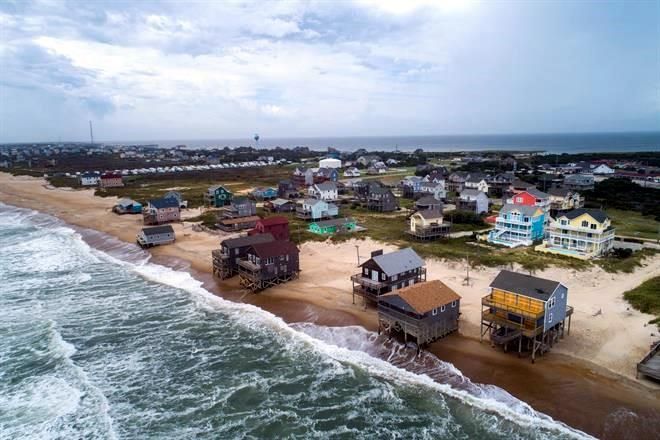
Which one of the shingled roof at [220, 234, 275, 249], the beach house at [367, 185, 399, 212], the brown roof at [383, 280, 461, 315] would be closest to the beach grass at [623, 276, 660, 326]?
the brown roof at [383, 280, 461, 315]

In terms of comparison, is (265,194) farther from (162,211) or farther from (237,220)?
(237,220)

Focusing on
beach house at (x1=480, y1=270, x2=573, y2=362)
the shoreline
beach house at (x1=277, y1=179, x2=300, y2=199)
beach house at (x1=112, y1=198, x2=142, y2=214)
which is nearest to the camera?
the shoreline

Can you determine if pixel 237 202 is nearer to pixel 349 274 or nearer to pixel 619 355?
pixel 349 274

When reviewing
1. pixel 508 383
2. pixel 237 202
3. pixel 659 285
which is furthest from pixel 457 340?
pixel 237 202

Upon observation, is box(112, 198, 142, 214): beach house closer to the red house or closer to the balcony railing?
the red house

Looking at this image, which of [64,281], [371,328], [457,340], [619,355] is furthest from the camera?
[64,281]

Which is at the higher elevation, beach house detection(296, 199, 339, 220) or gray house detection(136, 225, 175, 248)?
beach house detection(296, 199, 339, 220)

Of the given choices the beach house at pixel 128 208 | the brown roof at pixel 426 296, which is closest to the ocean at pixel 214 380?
the brown roof at pixel 426 296
